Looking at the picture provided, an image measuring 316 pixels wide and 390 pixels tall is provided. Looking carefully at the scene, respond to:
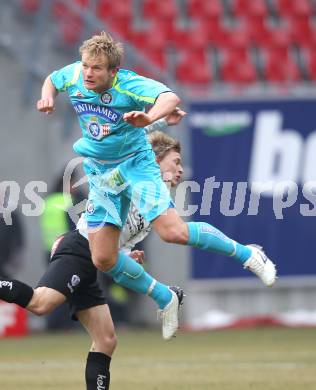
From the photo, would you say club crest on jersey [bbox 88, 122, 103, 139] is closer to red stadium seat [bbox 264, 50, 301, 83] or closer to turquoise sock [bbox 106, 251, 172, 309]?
turquoise sock [bbox 106, 251, 172, 309]

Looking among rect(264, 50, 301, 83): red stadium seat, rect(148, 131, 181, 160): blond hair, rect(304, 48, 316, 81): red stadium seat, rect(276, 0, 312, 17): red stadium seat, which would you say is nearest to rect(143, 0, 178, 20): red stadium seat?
rect(264, 50, 301, 83): red stadium seat

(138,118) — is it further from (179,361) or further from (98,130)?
(179,361)

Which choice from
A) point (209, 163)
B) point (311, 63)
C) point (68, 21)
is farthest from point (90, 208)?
point (311, 63)

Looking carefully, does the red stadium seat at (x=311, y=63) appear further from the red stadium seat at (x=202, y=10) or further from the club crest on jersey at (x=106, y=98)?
the club crest on jersey at (x=106, y=98)

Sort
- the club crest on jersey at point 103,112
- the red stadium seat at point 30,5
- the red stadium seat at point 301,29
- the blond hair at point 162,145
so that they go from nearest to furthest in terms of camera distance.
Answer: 1. the club crest on jersey at point 103,112
2. the blond hair at point 162,145
3. the red stadium seat at point 30,5
4. the red stadium seat at point 301,29

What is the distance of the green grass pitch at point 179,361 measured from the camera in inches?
340

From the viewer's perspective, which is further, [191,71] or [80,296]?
[191,71]

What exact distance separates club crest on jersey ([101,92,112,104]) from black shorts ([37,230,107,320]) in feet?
2.90

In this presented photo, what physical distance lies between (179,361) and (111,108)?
3871 millimetres

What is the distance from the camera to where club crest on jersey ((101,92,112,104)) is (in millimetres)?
7152

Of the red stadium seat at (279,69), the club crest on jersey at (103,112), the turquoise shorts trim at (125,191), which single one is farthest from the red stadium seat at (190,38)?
the club crest on jersey at (103,112)

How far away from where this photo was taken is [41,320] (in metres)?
14.2

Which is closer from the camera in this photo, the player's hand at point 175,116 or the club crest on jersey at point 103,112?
the club crest on jersey at point 103,112

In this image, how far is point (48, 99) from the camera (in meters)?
7.13
